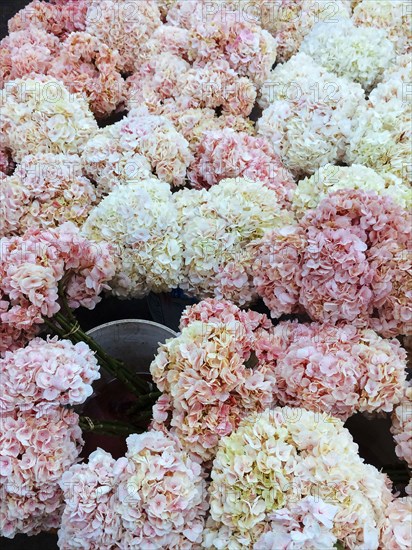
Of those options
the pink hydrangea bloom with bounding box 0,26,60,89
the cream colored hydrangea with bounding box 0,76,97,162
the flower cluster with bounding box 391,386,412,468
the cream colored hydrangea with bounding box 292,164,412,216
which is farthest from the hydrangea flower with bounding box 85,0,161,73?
the flower cluster with bounding box 391,386,412,468

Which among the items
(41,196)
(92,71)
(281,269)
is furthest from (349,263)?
(92,71)

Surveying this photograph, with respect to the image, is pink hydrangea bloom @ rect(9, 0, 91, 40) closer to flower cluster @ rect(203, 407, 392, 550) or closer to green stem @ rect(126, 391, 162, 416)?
green stem @ rect(126, 391, 162, 416)

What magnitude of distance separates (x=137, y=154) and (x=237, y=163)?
0.25 m

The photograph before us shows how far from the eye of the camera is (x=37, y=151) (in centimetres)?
142

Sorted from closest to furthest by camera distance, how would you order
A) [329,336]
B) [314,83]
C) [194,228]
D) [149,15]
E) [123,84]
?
[329,336] → [194,228] → [314,83] → [123,84] → [149,15]

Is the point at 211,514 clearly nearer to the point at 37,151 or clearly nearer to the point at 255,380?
the point at 255,380

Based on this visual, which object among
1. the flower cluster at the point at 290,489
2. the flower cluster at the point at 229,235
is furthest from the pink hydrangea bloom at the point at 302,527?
the flower cluster at the point at 229,235

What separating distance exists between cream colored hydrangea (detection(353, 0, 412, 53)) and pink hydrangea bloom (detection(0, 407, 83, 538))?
1.52 m

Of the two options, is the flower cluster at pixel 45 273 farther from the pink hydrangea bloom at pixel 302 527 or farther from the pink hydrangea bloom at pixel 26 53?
the pink hydrangea bloom at pixel 26 53

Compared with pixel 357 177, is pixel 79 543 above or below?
below

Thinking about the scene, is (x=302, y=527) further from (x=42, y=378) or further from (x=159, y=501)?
(x=42, y=378)

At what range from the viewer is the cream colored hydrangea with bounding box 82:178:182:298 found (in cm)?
119

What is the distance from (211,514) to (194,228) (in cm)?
59

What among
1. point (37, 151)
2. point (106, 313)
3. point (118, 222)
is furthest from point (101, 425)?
point (37, 151)
